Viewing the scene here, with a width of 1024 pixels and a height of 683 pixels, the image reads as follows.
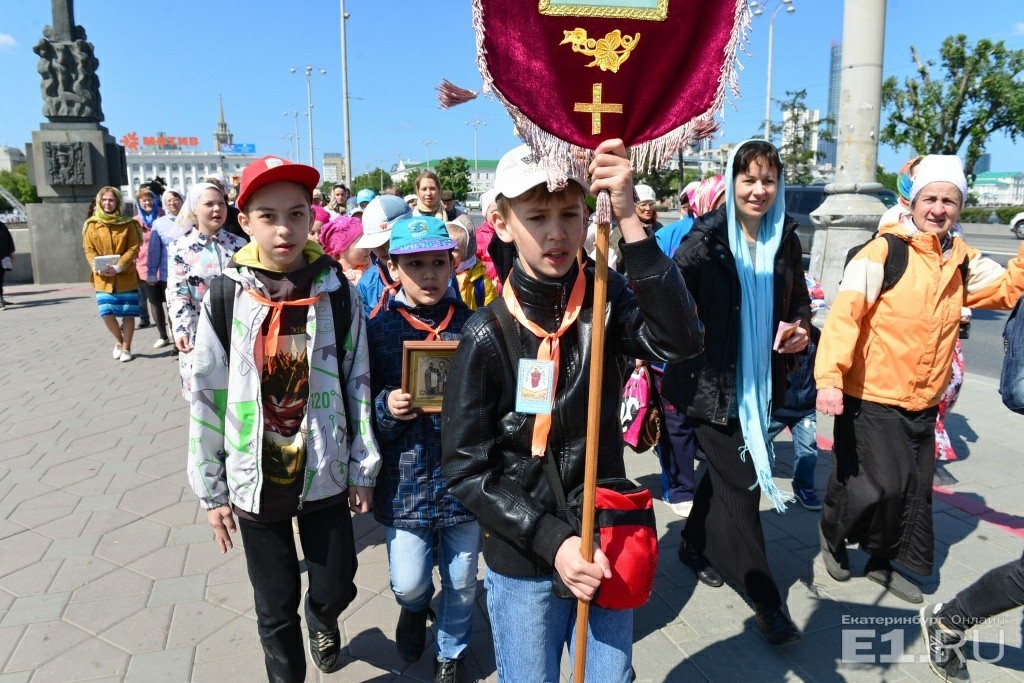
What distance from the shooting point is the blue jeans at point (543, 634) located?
2.02m

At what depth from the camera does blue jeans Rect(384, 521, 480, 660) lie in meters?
→ 2.84

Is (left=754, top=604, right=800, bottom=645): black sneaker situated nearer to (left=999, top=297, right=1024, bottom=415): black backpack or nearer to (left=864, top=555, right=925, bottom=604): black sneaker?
(left=864, top=555, right=925, bottom=604): black sneaker

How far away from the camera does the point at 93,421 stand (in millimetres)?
6520

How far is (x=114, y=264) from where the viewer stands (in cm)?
894

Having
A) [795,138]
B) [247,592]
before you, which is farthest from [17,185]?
[247,592]

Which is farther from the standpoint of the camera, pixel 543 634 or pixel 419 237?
pixel 419 237

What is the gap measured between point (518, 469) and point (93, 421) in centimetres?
594

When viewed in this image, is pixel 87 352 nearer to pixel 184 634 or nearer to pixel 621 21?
pixel 184 634

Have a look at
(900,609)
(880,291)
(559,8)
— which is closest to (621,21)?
(559,8)

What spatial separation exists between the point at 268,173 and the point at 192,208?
228 cm

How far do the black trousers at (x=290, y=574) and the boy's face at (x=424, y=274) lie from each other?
880mm

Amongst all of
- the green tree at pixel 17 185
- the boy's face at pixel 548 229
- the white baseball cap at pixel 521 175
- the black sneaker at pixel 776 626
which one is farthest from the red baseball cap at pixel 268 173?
the green tree at pixel 17 185

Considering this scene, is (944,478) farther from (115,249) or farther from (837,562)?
(115,249)

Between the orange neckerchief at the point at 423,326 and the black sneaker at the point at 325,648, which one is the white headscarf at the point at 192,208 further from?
the black sneaker at the point at 325,648
